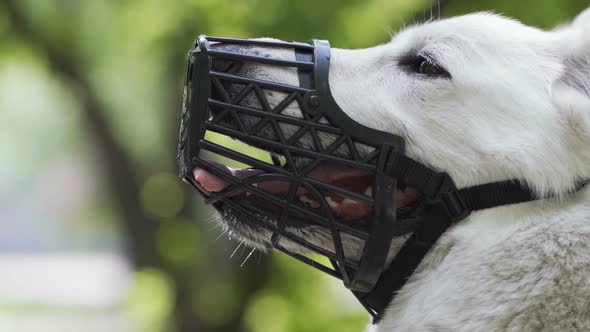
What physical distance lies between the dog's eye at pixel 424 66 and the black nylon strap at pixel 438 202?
0.32 m

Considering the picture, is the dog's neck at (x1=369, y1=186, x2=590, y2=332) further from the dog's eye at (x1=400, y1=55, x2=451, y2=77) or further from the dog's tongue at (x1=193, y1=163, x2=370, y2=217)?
the dog's eye at (x1=400, y1=55, x2=451, y2=77)

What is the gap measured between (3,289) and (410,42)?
12.4m

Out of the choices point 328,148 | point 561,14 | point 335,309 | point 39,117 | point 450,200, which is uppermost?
point 328,148

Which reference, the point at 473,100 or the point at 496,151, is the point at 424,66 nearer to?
the point at 473,100

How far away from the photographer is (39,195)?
1359 centimetres

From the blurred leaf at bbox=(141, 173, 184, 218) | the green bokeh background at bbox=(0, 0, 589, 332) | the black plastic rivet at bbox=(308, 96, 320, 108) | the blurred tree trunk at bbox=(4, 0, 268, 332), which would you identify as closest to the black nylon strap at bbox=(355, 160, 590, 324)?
the black plastic rivet at bbox=(308, 96, 320, 108)

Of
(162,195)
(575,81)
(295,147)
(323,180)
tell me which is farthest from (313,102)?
(162,195)

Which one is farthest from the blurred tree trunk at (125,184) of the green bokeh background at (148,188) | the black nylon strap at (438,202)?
the black nylon strap at (438,202)

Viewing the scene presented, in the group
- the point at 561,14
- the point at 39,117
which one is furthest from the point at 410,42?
the point at 39,117

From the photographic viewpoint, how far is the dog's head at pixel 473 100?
6.91ft

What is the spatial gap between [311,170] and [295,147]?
0.08 m

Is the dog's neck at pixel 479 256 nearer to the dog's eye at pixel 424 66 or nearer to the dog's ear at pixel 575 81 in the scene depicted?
the dog's ear at pixel 575 81

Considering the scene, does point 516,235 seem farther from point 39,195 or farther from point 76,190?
point 39,195

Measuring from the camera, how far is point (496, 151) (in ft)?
6.92
